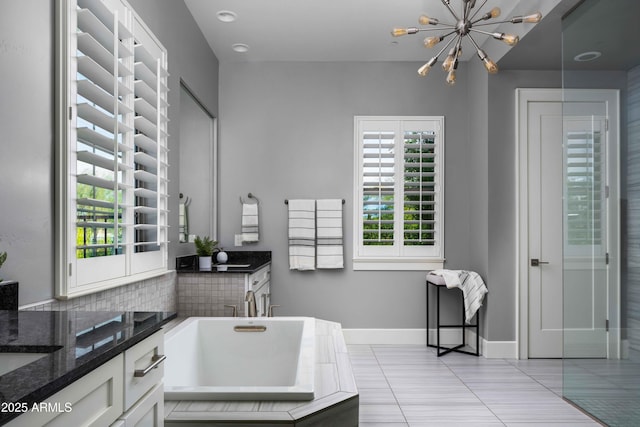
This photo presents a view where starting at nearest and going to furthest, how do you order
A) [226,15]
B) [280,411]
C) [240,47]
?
[280,411], [226,15], [240,47]

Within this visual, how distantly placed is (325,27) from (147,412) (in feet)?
12.0

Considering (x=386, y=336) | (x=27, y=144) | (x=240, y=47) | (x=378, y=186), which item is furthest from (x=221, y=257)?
(x=27, y=144)

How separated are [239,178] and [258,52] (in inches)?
49.4

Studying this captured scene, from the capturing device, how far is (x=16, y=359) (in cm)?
102

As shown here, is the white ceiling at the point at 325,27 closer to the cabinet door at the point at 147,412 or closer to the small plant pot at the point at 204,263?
the small plant pot at the point at 204,263

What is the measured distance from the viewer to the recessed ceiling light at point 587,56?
9.54 ft

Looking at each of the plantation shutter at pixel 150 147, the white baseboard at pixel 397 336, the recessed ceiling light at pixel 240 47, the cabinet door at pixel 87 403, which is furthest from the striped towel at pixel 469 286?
the cabinet door at pixel 87 403

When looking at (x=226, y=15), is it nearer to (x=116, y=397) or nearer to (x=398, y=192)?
(x=398, y=192)

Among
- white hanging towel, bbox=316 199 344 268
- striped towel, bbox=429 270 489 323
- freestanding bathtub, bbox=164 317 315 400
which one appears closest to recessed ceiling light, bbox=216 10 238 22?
white hanging towel, bbox=316 199 344 268

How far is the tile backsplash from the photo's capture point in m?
1.96

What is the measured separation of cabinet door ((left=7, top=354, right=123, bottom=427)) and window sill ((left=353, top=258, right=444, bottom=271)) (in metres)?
3.97

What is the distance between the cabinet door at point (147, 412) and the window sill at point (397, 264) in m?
3.70

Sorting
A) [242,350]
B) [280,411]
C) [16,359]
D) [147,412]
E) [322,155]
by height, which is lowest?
[242,350]

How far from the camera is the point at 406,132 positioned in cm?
505
